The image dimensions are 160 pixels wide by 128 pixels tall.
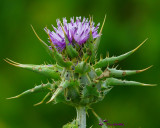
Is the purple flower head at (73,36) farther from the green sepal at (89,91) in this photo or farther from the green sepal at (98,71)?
the green sepal at (89,91)

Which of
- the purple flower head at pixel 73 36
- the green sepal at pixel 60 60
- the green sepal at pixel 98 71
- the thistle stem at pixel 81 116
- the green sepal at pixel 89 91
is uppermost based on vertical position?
the purple flower head at pixel 73 36

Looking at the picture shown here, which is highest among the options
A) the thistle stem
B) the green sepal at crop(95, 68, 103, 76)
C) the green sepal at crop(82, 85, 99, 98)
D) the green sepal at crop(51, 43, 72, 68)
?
the green sepal at crop(51, 43, 72, 68)

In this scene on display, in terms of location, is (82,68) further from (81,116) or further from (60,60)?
(81,116)

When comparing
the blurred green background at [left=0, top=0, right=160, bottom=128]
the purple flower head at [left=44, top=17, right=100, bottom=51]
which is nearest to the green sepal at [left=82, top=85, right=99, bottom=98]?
the purple flower head at [left=44, top=17, right=100, bottom=51]

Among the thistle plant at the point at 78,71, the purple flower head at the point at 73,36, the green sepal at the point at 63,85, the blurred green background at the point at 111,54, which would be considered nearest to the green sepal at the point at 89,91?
the thistle plant at the point at 78,71

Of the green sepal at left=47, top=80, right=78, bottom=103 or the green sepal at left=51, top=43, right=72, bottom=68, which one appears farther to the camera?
the green sepal at left=51, top=43, right=72, bottom=68

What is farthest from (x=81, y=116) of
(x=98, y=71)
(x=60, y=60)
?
(x=60, y=60)

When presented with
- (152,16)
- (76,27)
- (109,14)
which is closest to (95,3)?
(109,14)

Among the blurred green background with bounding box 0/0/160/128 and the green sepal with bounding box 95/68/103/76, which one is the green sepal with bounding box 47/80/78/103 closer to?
the green sepal with bounding box 95/68/103/76
